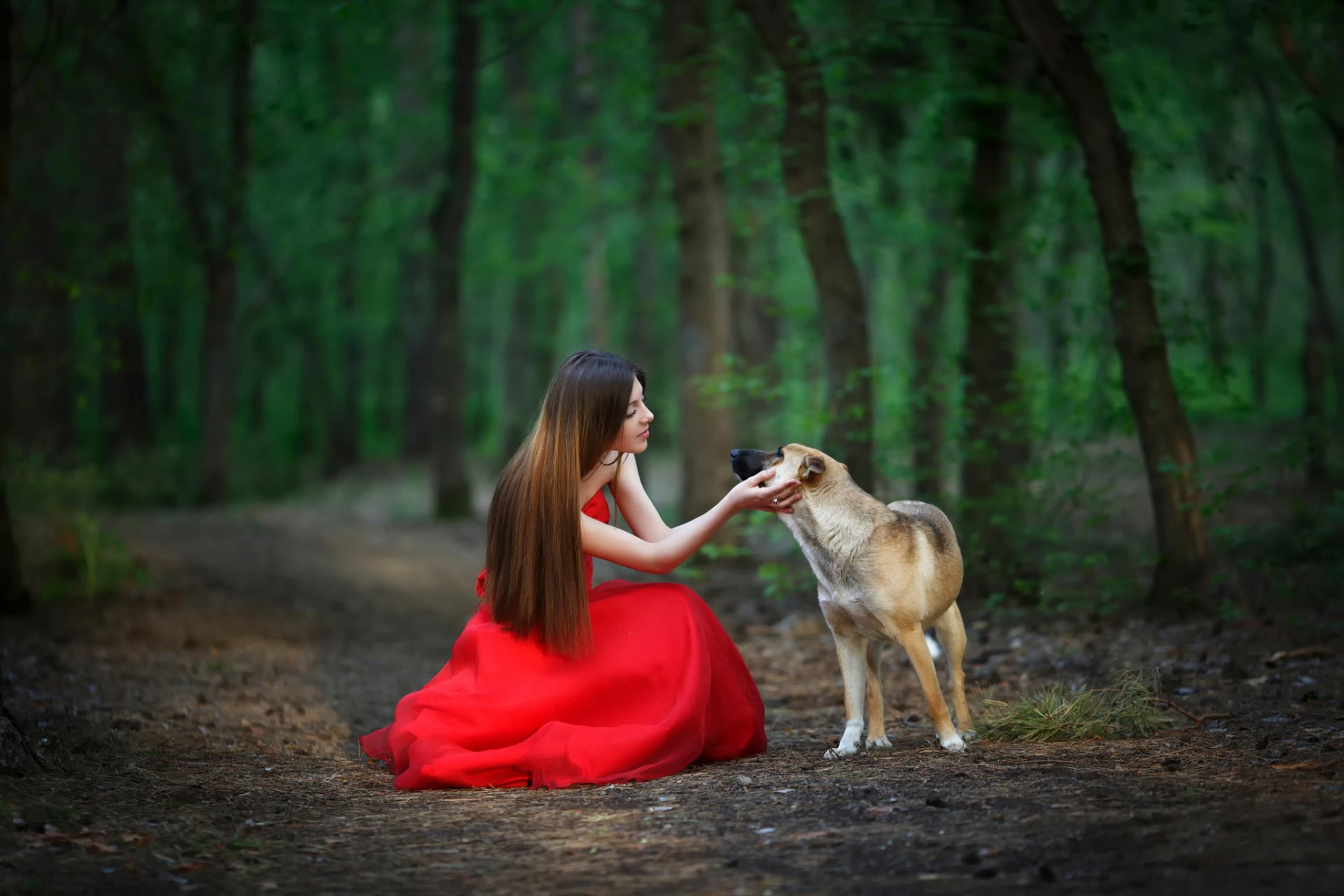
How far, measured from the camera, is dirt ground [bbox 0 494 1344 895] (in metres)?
3.49

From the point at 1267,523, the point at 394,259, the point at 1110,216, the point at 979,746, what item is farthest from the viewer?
the point at 394,259

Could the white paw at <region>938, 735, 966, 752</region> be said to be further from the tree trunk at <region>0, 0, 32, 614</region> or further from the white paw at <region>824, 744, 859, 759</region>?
the tree trunk at <region>0, 0, 32, 614</region>

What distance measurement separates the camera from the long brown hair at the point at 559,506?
515 centimetres

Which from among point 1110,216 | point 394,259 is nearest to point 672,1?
point 1110,216

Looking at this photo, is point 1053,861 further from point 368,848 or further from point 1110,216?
point 1110,216

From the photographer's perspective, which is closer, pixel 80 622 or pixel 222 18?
pixel 222 18

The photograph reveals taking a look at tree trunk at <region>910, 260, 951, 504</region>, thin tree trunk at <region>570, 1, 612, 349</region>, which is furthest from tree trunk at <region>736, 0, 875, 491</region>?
thin tree trunk at <region>570, 1, 612, 349</region>

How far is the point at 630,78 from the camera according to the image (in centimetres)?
1580

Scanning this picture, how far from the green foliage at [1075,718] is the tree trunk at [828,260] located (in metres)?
3.86

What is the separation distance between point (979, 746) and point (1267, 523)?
21.2ft

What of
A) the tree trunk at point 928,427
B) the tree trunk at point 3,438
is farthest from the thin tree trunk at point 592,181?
the tree trunk at point 928,427

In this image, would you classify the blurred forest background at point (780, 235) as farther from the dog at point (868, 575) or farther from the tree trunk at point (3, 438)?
the dog at point (868, 575)

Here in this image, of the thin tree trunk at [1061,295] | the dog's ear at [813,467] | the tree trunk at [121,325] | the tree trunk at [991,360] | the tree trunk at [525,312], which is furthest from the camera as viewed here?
the tree trunk at [525,312]

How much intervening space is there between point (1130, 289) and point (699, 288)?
5959 millimetres
